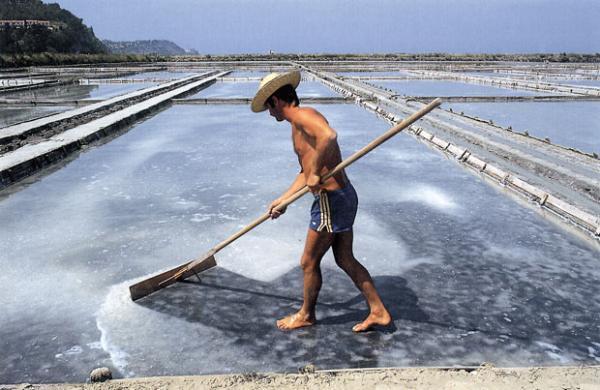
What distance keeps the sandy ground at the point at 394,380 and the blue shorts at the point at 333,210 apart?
2.07ft

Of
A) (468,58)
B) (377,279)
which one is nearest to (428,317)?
(377,279)

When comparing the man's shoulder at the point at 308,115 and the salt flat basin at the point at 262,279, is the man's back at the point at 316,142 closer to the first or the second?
the man's shoulder at the point at 308,115

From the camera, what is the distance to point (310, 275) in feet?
7.75

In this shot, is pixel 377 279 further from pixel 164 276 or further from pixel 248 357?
pixel 164 276

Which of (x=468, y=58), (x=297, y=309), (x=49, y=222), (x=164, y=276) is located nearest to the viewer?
(x=297, y=309)

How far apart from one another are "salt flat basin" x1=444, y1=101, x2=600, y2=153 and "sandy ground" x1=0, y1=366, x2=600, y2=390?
562 cm

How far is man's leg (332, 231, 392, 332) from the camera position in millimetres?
2328

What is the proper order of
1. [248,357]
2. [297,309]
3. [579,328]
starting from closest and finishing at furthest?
[248,357]
[579,328]
[297,309]

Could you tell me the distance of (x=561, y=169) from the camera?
543 cm

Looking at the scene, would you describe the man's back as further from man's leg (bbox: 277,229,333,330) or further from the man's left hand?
man's leg (bbox: 277,229,333,330)

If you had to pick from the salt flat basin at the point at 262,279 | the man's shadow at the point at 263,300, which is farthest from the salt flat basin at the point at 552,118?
the man's shadow at the point at 263,300

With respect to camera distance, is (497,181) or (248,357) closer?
Answer: (248,357)

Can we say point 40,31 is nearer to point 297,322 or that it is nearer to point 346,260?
point 297,322

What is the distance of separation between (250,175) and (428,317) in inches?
132
